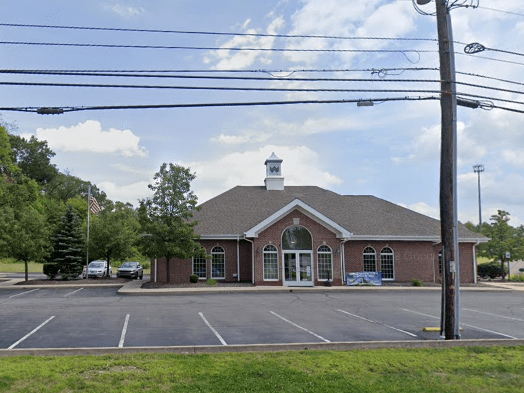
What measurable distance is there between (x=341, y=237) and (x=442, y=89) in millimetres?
18370

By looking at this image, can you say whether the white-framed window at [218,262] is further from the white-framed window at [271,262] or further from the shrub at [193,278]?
the white-framed window at [271,262]

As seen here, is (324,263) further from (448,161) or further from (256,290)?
(448,161)

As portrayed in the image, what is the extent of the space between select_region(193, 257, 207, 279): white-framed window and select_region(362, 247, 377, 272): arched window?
10954mm

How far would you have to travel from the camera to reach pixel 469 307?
64.7 feet

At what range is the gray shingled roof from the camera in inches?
1283

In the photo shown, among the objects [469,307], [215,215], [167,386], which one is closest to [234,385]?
[167,386]

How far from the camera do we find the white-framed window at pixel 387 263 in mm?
32438

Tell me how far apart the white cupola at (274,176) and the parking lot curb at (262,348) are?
28029 mm

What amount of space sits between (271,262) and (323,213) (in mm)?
6944

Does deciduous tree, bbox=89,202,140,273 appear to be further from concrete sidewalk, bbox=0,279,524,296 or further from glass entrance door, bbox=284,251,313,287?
glass entrance door, bbox=284,251,313,287

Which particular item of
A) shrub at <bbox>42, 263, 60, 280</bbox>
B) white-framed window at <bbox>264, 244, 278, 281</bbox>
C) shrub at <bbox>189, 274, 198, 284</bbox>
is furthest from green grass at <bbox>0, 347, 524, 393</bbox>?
shrub at <bbox>42, 263, 60, 280</bbox>

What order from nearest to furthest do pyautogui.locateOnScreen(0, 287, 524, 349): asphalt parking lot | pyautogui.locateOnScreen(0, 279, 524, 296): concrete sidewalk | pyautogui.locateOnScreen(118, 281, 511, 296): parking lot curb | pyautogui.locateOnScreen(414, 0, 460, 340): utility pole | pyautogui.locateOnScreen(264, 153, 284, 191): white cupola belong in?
pyautogui.locateOnScreen(0, 287, 524, 349): asphalt parking lot → pyautogui.locateOnScreen(414, 0, 460, 340): utility pole → pyautogui.locateOnScreen(118, 281, 511, 296): parking lot curb → pyautogui.locateOnScreen(0, 279, 524, 296): concrete sidewalk → pyautogui.locateOnScreen(264, 153, 284, 191): white cupola

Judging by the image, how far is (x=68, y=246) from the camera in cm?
3588

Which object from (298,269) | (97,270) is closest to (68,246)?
(97,270)
